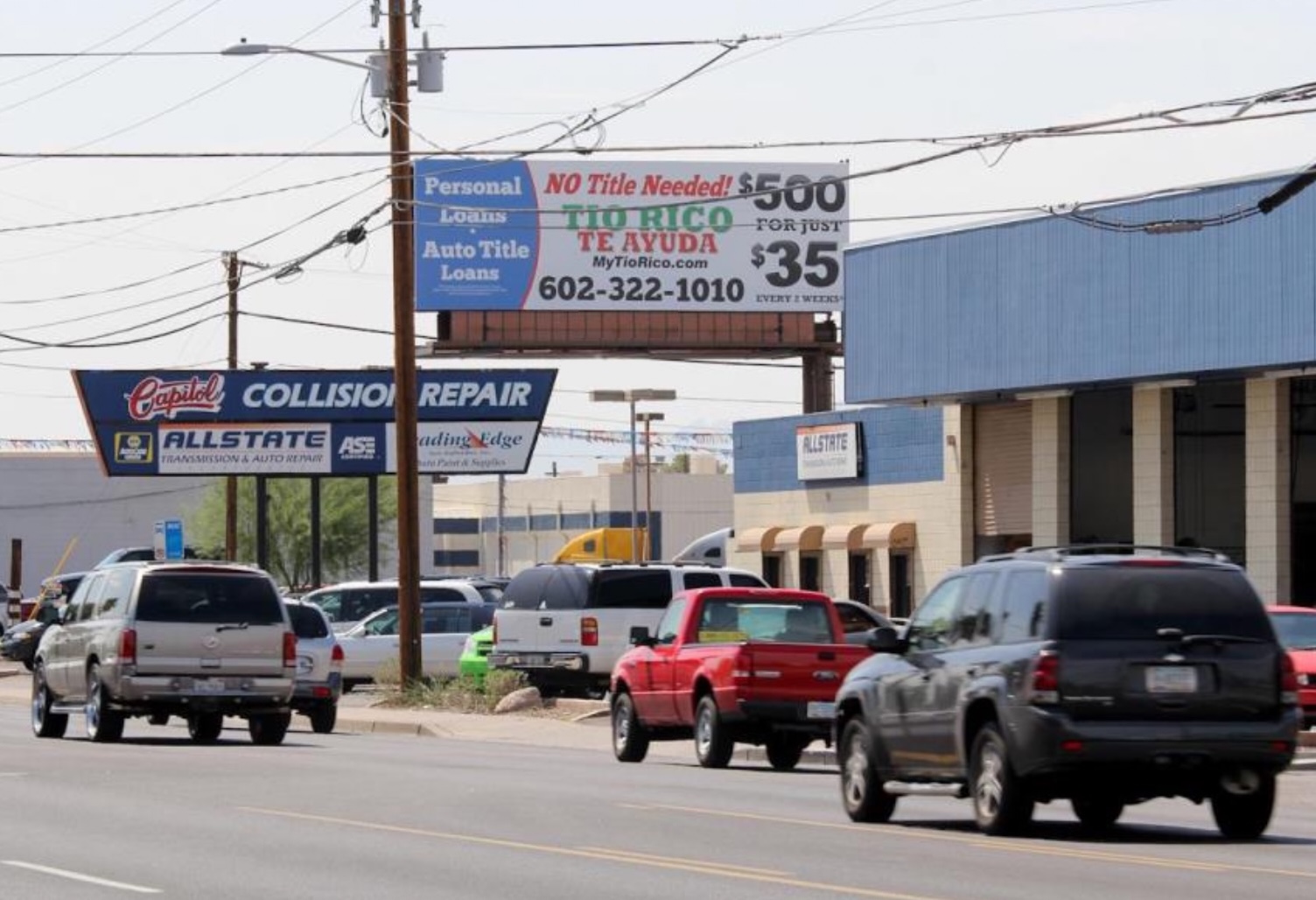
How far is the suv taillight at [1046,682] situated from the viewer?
16.5 meters

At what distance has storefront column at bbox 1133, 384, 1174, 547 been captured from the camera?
1736 inches

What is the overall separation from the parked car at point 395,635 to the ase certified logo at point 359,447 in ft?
62.3

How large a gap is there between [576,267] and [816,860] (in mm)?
57500

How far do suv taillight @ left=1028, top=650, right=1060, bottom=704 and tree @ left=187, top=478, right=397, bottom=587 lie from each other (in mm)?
79974

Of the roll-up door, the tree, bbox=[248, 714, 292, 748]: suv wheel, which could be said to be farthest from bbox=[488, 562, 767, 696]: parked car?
the tree

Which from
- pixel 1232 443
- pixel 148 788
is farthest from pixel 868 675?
pixel 1232 443

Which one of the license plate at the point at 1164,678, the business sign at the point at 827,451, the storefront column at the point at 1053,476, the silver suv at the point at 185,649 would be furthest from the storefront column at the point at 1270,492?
the license plate at the point at 1164,678

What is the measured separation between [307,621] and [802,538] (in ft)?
78.5

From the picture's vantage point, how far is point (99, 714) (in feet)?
95.2

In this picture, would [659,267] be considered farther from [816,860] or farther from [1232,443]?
[816,860]

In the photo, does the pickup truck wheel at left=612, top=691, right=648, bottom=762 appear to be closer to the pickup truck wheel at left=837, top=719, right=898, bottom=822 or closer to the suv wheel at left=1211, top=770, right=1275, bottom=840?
the pickup truck wheel at left=837, top=719, right=898, bottom=822

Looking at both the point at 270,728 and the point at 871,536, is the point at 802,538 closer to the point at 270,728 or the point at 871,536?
the point at 871,536

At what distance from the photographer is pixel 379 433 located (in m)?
62.1

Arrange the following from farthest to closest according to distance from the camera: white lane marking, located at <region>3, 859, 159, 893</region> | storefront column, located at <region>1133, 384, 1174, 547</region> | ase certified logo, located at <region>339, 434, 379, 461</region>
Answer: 1. ase certified logo, located at <region>339, 434, 379, 461</region>
2. storefront column, located at <region>1133, 384, 1174, 547</region>
3. white lane marking, located at <region>3, 859, 159, 893</region>
